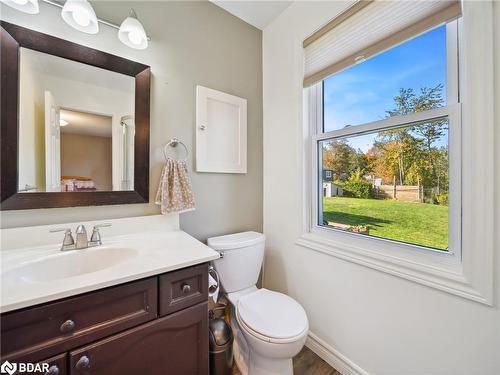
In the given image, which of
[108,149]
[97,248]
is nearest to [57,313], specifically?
[97,248]

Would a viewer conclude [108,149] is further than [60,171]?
Yes

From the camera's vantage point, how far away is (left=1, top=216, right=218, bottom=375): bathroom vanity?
61cm

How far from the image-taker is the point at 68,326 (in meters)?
0.65

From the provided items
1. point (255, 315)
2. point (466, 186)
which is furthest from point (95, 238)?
point (466, 186)

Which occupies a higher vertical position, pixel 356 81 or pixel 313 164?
pixel 356 81

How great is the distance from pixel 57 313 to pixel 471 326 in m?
1.44

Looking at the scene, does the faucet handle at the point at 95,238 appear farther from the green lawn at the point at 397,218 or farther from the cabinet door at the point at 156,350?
the green lawn at the point at 397,218

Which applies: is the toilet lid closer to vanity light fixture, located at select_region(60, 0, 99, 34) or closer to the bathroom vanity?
the bathroom vanity

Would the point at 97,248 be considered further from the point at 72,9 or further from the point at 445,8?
the point at 445,8

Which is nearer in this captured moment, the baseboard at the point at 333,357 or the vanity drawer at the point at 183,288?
the vanity drawer at the point at 183,288

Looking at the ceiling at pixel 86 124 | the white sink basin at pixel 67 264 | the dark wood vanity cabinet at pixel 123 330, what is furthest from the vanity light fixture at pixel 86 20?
the dark wood vanity cabinet at pixel 123 330

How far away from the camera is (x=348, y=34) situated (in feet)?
3.88

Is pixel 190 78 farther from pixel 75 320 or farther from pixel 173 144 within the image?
pixel 75 320

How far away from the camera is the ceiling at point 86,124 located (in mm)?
1029
